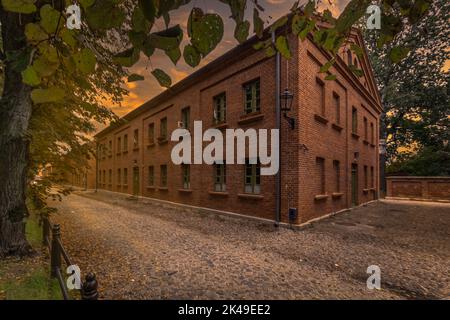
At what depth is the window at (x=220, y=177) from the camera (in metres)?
11.9

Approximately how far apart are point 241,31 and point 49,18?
0.99 meters

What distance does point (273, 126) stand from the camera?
964 cm

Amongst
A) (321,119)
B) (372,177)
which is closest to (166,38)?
(321,119)

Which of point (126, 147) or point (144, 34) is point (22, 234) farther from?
point (126, 147)

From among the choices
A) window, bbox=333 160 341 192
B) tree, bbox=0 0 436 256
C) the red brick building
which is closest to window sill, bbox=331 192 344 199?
the red brick building

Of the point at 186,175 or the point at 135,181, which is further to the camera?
the point at 135,181

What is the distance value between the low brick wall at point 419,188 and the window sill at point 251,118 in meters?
17.3

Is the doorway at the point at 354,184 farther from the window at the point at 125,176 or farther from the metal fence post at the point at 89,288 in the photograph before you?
the window at the point at 125,176

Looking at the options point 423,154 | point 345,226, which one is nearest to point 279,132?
point 345,226

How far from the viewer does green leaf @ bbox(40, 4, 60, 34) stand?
3.68 feet

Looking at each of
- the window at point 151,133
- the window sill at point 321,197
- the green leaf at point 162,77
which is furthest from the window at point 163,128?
the green leaf at point 162,77

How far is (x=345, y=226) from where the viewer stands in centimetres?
947

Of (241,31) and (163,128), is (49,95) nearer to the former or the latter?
(241,31)

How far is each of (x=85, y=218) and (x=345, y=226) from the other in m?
10.4
